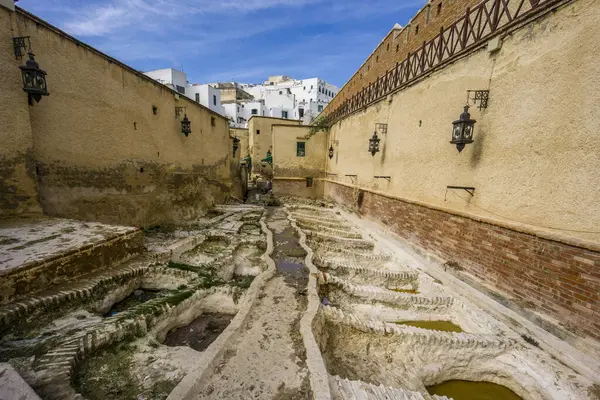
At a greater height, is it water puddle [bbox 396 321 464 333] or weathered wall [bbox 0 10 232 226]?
weathered wall [bbox 0 10 232 226]

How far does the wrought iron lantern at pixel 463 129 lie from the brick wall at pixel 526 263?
1690 mm

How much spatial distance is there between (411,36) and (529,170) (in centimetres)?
859

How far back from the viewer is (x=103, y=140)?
6.75 meters

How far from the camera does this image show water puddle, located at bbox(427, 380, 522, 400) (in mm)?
3765

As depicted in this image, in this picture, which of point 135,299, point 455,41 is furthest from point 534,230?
point 135,299

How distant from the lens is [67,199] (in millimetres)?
5871

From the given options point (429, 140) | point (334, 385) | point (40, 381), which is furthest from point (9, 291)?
point (429, 140)

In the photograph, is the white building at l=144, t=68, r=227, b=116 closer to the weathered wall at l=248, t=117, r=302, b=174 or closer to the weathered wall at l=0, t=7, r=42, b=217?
the weathered wall at l=248, t=117, r=302, b=174

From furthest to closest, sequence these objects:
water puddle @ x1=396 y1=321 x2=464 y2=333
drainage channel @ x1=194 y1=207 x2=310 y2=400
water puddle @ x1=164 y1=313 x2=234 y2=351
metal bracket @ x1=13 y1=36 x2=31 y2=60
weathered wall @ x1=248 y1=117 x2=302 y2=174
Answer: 1. weathered wall @ x1=248 y1=117 x2=302 y2=174
2. water puddle @ x1=396 y1=321 x2=464 y2=333
3. metal bracket @ x1=13 y1=36 x2=31 y2=60
4. water puddle @ x1=164 y1=313 x2=234 y2=351
5. drainage channel @ x1=194 y1=207 x2=310 y2=400

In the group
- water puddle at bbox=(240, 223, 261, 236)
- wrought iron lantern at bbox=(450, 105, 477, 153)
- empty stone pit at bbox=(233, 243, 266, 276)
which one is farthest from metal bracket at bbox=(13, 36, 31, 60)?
wrought iron lantern at bbox=(450, 105, 477, 153)

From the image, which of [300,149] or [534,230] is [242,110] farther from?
[534,230]

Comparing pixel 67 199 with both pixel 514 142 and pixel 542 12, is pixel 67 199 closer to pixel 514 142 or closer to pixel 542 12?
pixel 514 142

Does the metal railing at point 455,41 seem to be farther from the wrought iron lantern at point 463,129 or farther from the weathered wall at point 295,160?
the weathered wall at point 295,160

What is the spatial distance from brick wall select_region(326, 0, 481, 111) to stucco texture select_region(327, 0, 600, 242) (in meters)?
2.94
